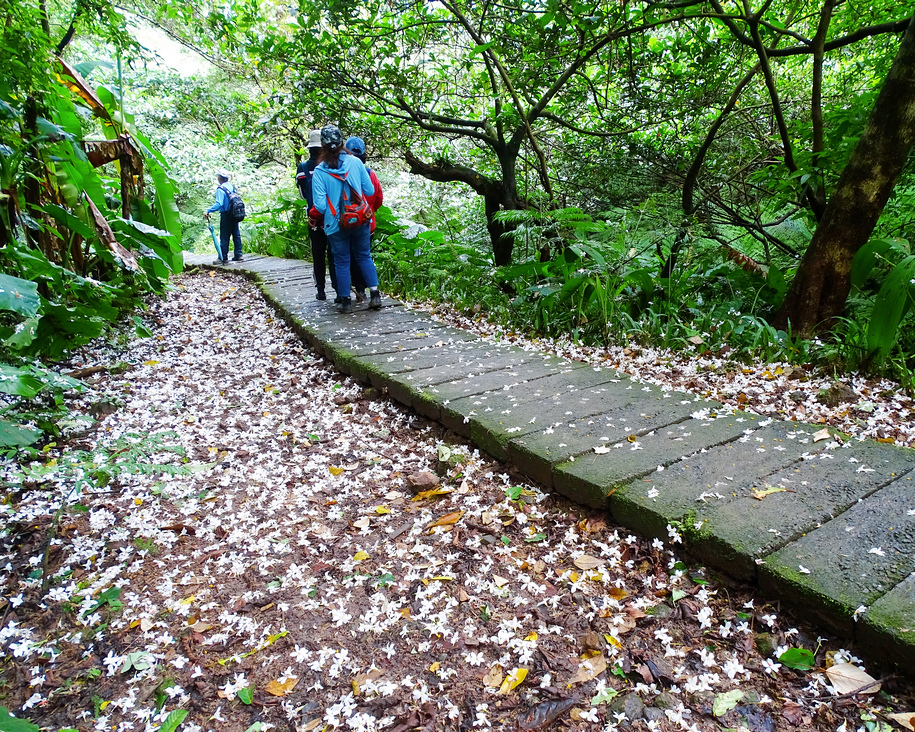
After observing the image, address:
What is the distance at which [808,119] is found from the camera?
4.66 metres

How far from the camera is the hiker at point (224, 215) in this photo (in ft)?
28.6

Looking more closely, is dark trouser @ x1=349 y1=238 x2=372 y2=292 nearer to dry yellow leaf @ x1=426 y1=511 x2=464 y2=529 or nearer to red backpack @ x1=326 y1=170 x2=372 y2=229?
red backpack @ x1=326 y1=170 x2=372 y2=229

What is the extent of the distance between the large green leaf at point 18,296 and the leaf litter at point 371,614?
589mm

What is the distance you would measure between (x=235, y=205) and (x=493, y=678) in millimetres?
9129

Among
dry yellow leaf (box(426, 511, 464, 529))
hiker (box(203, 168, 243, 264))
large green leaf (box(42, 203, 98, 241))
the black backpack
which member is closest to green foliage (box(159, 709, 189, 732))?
dry yellow leaf (box(426, 511, 464, 529))

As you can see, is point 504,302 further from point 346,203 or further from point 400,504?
point 400,504

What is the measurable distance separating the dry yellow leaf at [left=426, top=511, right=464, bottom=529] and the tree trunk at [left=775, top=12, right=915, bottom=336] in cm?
236

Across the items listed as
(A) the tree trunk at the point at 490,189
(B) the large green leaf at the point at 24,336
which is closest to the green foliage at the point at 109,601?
(B) the large green leaf at the point at 24,336

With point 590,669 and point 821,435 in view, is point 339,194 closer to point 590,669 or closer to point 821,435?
point 821,435

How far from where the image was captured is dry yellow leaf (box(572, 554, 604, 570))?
1744 millimetres

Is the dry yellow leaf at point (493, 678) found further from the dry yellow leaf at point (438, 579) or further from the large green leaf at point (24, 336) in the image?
the large green leaf at point (24, 336)

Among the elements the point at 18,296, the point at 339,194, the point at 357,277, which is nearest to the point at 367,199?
the point at 339,194

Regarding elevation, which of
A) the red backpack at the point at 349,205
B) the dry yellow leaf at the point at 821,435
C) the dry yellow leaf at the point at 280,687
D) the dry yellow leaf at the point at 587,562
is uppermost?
the red backpack at the point at 349,205

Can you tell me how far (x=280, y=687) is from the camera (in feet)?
4.80
